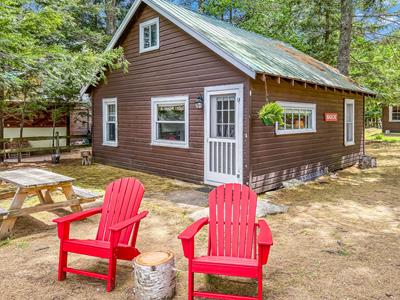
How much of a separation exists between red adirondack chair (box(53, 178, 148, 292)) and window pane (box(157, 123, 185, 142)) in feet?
16.1

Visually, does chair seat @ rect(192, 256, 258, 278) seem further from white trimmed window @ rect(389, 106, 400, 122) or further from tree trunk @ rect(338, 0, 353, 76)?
white trimmed window @ rect(389, 106, 400, 122)

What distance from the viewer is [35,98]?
11.9 meters

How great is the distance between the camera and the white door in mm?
7129

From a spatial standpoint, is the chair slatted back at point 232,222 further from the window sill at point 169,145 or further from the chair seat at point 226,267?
the window sill at point 169,145

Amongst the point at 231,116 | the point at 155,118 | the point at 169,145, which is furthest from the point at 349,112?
the point at 155,118

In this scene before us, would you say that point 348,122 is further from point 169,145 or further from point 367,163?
point 169,145

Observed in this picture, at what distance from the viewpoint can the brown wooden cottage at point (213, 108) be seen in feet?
23.5

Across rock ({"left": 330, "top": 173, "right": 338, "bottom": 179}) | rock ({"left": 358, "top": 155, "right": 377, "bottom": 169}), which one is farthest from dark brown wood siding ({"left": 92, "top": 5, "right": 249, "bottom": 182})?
rock ({"left": 358, "top": 155, "right": 377, "bottom": 169})

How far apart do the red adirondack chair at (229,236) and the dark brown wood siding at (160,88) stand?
375cm

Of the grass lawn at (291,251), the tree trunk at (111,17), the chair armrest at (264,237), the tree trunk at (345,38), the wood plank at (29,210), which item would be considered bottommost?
the grass lawn at (291,251)

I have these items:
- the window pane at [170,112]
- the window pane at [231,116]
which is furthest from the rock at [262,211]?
the window pane at [170,112]

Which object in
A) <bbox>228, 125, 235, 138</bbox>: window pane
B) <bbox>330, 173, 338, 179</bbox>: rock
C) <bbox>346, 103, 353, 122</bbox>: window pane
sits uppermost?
<bbox>346, 103, 353, 122</bbox>: window pane

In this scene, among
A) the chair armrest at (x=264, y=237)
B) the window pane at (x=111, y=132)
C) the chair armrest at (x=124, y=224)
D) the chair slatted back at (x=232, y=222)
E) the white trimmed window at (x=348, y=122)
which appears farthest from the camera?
the window pane at (x=111, y=132)

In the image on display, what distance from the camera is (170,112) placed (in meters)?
9.09
